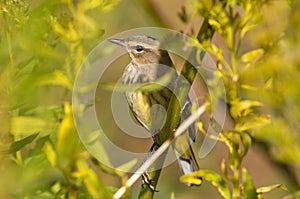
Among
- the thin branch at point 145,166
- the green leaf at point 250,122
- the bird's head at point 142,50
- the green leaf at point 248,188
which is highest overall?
the bird's head at point 142,50

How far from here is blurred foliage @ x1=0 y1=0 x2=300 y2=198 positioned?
0.47 metres

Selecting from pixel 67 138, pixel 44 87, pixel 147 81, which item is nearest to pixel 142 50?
pixel 147 81

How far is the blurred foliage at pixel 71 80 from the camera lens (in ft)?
1.55

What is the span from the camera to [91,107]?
0.62 metres

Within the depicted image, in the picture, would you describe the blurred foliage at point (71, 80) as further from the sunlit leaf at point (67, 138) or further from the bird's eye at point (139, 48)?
the bird's eye at point (139, 48)

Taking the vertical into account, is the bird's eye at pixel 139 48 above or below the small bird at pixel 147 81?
above

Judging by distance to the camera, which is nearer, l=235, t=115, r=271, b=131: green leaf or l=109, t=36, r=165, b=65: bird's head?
l=235, t=115, r=271, b=131: green leaf

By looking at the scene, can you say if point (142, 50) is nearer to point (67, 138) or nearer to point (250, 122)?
point (250, 122)

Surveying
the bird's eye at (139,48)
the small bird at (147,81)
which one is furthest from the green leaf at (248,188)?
the bird's eye at (139,48)

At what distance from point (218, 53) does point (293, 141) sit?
0.54 ft

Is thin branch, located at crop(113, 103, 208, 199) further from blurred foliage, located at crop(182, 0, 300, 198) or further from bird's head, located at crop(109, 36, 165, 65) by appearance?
bird's head, located at crop(109, 36, 165, 65)

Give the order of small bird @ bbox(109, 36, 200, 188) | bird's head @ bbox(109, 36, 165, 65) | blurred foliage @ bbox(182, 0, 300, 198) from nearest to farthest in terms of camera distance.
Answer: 1. blurred foliage @ bbox(182, 0, 300, 198)
2. small bird @ bbox(109, 36, 200, 188)
3. bird's head @ bbox(109, 36, 165, 65)

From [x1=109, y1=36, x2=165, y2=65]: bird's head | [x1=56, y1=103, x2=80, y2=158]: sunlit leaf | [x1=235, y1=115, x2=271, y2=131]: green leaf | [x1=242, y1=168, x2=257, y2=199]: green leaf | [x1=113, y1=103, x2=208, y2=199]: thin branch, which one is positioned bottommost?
[x1=242, y1=168, x2=257, y2=199]: green leaf

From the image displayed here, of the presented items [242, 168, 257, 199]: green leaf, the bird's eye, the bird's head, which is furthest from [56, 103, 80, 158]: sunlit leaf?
the bird's eye
